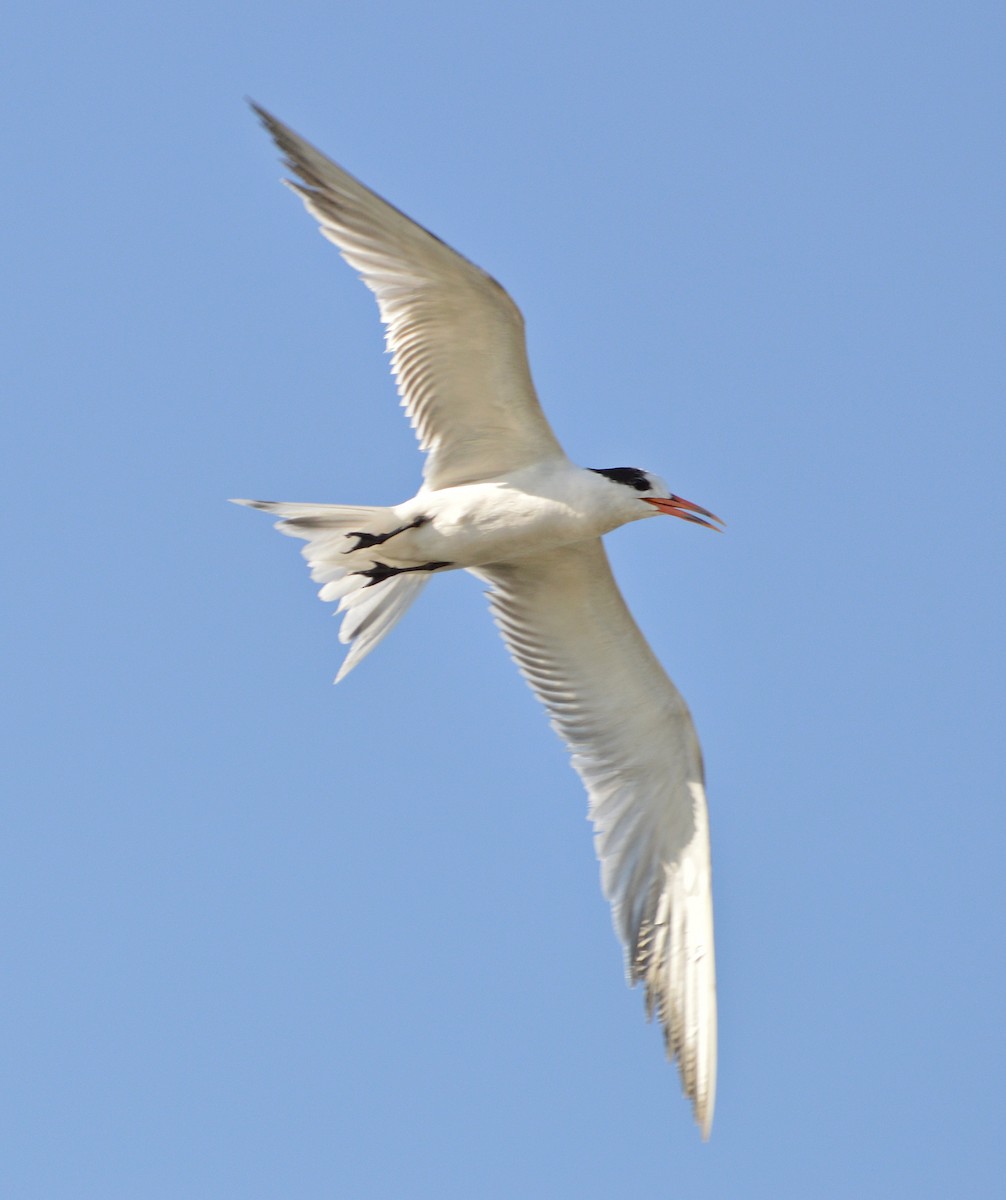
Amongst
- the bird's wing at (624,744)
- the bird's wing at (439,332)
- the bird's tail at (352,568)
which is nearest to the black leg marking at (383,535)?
the bird's tail at (352,568)

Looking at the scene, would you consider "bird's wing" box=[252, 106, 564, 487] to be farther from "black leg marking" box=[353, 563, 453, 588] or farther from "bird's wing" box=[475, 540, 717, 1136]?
"bird's wing" box=[475, 540, 717, 1136]

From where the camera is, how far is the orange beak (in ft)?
28.6

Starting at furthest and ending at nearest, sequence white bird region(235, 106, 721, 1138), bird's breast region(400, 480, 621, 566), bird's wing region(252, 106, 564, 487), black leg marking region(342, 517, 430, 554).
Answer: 1. black leg marking region(342, 517, 430, 554)
2. bird's breast region(400, 480, 621, 566)
3. white bird region(235, 106, 721, 1138)
4. bird's wing region(252, 106, 564, 487)

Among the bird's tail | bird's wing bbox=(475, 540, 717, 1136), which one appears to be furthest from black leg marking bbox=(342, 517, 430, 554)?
bird's wing bbox=(475, 540, 717, 1136)

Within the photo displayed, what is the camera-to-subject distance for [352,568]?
8.92 meters

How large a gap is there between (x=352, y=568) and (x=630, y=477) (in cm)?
144

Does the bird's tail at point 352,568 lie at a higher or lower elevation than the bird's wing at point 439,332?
lower

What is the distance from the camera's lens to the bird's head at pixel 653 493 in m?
8.66

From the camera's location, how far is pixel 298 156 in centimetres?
825

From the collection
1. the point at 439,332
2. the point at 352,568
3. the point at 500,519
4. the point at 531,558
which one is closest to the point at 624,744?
the point at 531,558

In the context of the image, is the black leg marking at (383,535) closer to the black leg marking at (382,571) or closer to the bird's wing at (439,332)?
the black leg marking at (382,571)

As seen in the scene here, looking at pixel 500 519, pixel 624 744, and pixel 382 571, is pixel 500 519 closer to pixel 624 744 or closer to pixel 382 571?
pixel 382 571

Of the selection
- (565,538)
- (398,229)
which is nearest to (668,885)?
(565,538)

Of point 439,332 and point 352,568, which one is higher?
point 439,332
